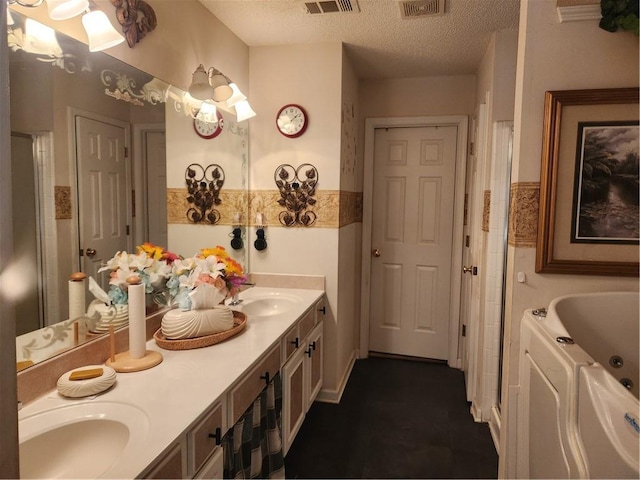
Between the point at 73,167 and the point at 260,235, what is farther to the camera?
the point at 260,235

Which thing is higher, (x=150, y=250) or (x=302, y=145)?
(x=302, y=145)

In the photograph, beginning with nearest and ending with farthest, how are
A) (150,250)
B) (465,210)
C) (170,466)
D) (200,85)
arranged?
(170,466), (150,250), (200,85), (465,210)

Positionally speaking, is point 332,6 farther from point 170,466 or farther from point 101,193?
point 170,466

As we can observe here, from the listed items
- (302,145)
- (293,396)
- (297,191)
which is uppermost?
(302,145)

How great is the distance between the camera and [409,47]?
2.68 meters

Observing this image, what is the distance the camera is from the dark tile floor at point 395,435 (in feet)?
7.10

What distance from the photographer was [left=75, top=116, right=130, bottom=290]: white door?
140 centimetres

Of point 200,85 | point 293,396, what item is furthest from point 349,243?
point 200,85

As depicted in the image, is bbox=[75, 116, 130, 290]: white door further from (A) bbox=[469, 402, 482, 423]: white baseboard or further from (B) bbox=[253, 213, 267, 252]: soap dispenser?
(A) bbox=[469, 402, 482, 423]: white baseboard

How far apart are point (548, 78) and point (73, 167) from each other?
1780 mm

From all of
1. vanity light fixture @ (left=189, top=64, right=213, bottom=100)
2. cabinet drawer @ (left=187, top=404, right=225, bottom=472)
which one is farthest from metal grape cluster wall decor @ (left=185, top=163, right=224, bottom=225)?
cabinet drawer @ (left=187, top=404, right=225, bottom=472)

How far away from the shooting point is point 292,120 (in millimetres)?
2668

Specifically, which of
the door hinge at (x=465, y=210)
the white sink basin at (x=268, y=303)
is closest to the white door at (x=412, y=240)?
the door hinge at (x=465, y=210)

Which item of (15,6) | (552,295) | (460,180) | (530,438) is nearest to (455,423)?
(530,438)
